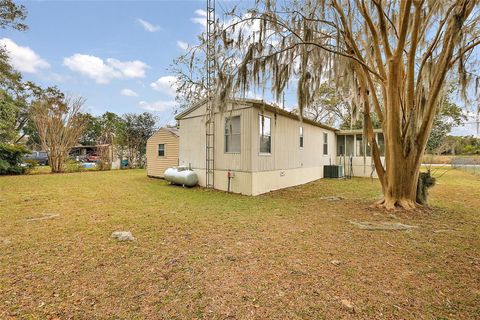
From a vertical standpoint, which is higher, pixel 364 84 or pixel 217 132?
pixel 364 84

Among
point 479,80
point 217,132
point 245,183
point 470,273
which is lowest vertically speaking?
point 470,273

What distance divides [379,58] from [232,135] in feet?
15.1

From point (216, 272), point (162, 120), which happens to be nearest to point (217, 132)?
point (216, 272)

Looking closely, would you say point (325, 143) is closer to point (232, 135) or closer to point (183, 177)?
point (232, 135)

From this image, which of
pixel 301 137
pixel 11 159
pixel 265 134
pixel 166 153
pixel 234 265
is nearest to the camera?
pixel 234 265

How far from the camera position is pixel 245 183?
25.6ft

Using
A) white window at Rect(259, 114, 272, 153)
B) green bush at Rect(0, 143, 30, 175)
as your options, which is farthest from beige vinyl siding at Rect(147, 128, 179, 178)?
green bush at Rect(0, 143, 30, 175)

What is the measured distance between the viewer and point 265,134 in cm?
826

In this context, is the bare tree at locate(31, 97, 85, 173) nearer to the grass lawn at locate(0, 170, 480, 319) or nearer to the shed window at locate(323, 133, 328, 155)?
the grass lawn at locate(0, 170, 480, 319)

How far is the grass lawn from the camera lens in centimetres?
209

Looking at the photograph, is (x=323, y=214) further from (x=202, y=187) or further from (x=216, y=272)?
(x=202, y=187)

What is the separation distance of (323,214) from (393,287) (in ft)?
9.90

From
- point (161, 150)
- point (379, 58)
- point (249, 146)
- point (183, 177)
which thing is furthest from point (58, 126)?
point (379, 58)

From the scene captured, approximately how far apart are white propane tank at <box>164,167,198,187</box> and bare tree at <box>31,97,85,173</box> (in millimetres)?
8676
